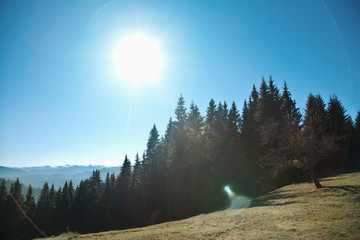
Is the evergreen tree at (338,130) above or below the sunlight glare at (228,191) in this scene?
above

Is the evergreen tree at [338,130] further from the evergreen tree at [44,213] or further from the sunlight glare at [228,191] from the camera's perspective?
the evergreen tree at [44,213]

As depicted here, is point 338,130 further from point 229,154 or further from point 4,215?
point 4,215

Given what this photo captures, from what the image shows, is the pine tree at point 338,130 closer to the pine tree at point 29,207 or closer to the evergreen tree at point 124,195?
the evergreen tree at point 124,195

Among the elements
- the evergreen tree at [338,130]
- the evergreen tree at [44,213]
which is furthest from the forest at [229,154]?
the evergreen tree at [44,213]

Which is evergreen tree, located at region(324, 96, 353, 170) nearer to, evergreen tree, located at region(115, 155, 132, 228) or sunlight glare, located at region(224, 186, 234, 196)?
sunlight glare, located at region(224, 186, 234, 196)

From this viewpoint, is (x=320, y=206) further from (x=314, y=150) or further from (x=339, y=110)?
(x=339, y=110)

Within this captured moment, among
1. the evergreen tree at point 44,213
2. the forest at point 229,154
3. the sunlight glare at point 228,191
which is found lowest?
the evergreen tree at point 44,213

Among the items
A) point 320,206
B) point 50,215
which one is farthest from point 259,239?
point 50,215

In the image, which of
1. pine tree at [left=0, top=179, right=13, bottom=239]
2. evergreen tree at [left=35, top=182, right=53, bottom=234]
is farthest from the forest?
pine tree at [left=0, top=179, right=13, bottom=239]

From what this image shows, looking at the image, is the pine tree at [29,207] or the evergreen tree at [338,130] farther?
the pine tree at [29,207]

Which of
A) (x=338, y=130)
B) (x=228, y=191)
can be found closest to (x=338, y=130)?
(x=338, y=130)

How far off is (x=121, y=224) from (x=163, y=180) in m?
24.5

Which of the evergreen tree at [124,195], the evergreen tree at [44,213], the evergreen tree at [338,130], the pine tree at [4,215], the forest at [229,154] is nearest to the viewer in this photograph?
the forest at [229,154]

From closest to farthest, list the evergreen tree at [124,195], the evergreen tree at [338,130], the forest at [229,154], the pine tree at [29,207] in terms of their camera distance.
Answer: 1. the forest at [229,154]
2. the evergreen tree at [338,130]
3. the evergreen tree at [124,195]
4. the pine tree at [29,207]
